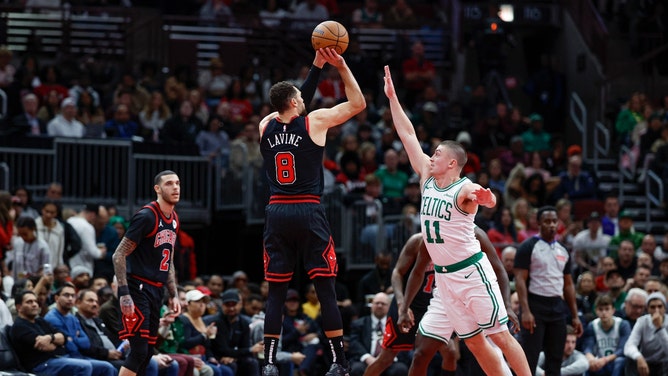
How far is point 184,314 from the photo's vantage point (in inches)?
663

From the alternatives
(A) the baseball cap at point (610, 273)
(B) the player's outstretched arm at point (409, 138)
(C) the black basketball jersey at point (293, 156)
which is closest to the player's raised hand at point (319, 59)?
(C) the black basketball jersey at point (293, 156)

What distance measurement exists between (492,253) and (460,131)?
1325cm

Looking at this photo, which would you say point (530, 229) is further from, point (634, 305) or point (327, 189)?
point (634, 305)

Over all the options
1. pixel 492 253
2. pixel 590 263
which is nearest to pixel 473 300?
pixel 492 253

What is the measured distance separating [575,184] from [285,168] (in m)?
13.2

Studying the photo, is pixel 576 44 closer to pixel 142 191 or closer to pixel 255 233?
pixel 255 233

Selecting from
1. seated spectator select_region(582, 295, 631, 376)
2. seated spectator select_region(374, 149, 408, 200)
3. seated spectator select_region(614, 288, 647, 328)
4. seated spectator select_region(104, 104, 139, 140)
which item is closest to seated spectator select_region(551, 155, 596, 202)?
seated spectator select_region(374, 149, 408, 200)

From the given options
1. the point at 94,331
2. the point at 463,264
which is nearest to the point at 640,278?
the point at 463,264

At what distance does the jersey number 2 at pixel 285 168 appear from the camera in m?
12.1

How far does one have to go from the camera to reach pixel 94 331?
1598 cm

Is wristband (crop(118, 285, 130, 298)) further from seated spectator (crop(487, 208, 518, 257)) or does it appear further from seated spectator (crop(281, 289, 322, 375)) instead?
seated spectator (crop(487, 208, 518, 257))

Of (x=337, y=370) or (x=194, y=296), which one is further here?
(x=194, y=296)

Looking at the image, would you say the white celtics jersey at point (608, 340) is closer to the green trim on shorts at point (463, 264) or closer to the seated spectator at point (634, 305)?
the seated spectator at point (634, 305)

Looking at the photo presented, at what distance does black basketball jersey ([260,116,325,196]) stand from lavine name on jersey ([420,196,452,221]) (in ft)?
3.48
